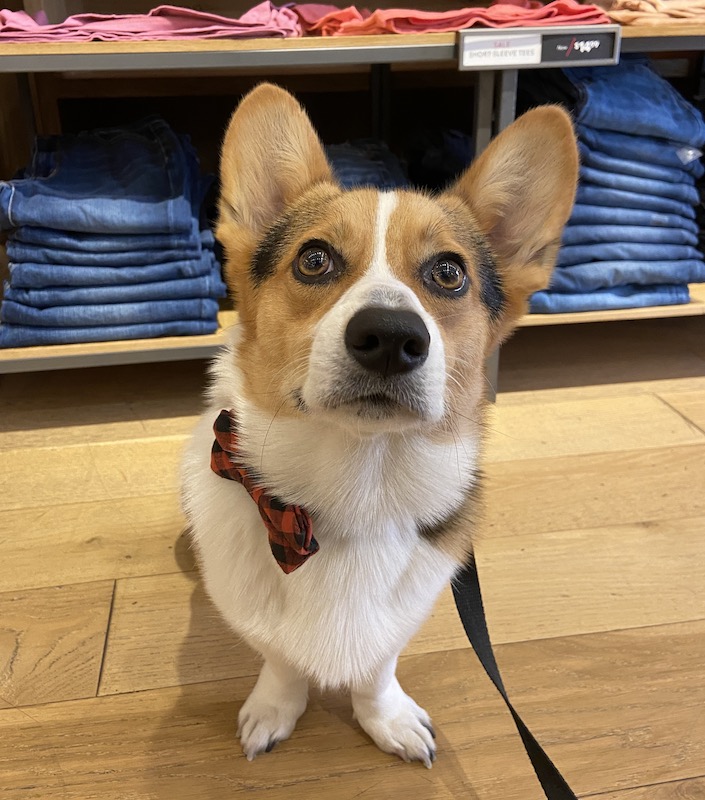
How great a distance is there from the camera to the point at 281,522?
862mm

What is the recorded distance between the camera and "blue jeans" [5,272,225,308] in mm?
1762

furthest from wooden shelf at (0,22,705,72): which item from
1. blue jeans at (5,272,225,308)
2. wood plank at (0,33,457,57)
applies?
blue jeans at (5,272,225,308)

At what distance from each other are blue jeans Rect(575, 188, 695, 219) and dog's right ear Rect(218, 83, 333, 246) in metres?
1.12

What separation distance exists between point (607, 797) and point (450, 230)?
0.87m

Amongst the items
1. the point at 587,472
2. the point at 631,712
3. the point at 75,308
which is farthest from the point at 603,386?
the point at 75,308

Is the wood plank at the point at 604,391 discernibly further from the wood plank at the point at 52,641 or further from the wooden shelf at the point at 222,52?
the wood plank at the point at 52,641

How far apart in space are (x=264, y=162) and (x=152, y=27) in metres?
0.87

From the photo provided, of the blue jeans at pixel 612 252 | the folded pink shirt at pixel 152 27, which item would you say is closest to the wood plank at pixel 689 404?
the blue jeans at pixel 612 252

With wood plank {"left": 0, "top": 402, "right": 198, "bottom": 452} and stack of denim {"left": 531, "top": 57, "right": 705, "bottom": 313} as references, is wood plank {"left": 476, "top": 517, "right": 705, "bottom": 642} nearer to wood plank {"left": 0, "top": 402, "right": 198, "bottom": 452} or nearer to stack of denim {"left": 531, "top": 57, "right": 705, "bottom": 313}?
stack of denim {"left": 531, "top": 57, "right": 705, "bottom": 313}

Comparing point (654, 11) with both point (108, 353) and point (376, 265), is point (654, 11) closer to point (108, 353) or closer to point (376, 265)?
point (376, 265)

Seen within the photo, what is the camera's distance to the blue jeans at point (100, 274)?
1734mm

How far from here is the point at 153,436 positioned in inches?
72.4

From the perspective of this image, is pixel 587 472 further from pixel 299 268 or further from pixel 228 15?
pixel 228 15

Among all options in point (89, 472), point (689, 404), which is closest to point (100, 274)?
point (89, 472)
